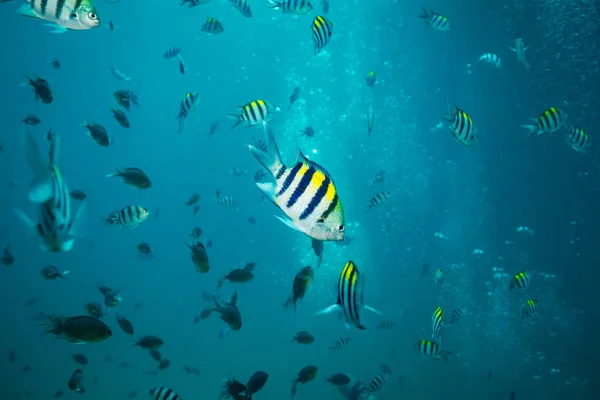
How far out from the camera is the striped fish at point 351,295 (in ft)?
7.83

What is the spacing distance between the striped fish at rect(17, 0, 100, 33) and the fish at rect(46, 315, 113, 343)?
2.59m

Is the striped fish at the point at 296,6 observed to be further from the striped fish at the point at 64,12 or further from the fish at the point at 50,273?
the fish at the point at 50,273

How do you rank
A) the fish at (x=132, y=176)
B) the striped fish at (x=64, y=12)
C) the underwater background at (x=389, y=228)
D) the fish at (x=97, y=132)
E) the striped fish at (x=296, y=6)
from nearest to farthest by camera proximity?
the striped fish at (x=64, y=12), the fish at (x=132, y=176), the fish at (x=97, y=132), the striped fish at (x=296, y=6), the underwater background at (x=389, y=228)

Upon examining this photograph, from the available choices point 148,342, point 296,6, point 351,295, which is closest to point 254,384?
point 351,295

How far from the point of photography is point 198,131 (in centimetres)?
6762

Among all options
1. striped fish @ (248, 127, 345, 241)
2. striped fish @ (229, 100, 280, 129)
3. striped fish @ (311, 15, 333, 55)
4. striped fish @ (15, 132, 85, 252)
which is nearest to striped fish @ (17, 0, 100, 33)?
striped fish @ (15, 132, 85, 252)

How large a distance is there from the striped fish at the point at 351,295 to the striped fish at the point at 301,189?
0.66 metres

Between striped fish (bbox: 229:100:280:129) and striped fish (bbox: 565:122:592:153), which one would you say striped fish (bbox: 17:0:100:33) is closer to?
striped fish (bbox: 229:100:280:129)

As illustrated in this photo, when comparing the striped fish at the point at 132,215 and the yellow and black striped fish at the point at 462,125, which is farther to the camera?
the striped fish at the point at 132,215

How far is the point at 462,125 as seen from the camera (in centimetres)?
477

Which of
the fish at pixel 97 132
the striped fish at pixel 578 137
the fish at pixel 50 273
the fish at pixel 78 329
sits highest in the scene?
the striped fish at pixel 578 137

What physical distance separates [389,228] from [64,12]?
31118mm

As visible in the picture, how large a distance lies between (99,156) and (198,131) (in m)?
24.0

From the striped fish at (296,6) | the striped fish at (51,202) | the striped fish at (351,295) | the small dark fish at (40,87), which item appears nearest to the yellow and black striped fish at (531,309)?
the striped fish at (351,295)
